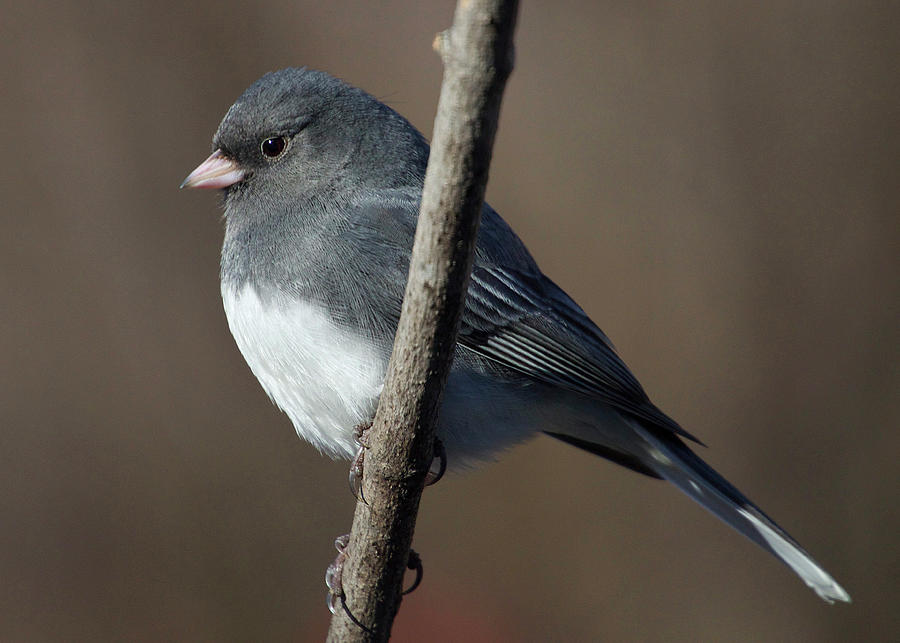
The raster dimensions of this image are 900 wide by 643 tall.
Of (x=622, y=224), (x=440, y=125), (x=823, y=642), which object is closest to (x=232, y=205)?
(x=440, y=125)

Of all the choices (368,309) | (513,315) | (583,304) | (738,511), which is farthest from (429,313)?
(583,304)

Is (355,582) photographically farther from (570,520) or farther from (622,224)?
(622,224)

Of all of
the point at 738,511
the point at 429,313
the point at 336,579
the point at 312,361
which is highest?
the point at 429,313

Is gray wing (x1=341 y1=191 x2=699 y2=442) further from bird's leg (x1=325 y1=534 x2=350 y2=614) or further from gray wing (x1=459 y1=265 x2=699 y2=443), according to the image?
bird's leg (x1=325 y1=534 x2=350 y2=614)

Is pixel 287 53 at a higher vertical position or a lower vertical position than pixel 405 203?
higher

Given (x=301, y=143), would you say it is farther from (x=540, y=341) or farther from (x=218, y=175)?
(x=540, y=341)

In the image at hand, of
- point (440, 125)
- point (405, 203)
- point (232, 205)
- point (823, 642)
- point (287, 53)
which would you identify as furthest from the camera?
point (287, 53)

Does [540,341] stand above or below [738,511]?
above
